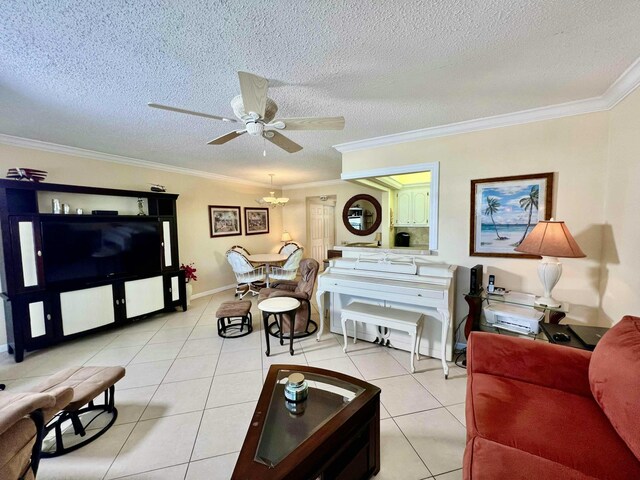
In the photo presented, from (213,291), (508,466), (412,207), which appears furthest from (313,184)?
(508,466)

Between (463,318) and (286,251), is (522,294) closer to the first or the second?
(463,318)

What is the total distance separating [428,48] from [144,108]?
2220mm

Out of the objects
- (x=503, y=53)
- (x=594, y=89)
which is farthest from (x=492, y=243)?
(x=503, y=53)

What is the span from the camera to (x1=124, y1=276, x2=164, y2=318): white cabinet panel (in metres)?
3.41

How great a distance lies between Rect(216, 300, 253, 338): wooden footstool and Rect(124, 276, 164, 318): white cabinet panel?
1107mm

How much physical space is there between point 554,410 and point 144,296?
4.33m

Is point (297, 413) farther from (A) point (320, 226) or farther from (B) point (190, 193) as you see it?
(A) point (320, 226)

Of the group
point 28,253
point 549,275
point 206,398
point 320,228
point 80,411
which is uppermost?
point 320,228

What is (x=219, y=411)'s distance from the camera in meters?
1.89

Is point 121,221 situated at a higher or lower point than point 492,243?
higher

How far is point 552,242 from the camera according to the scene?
1882 millimetres

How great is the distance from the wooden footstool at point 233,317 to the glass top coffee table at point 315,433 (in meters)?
1.64

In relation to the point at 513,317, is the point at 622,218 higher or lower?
higher

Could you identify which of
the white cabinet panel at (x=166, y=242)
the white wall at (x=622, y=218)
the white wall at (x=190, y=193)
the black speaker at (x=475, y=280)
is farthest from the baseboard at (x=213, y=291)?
the white wall at (x=622, y=218)
